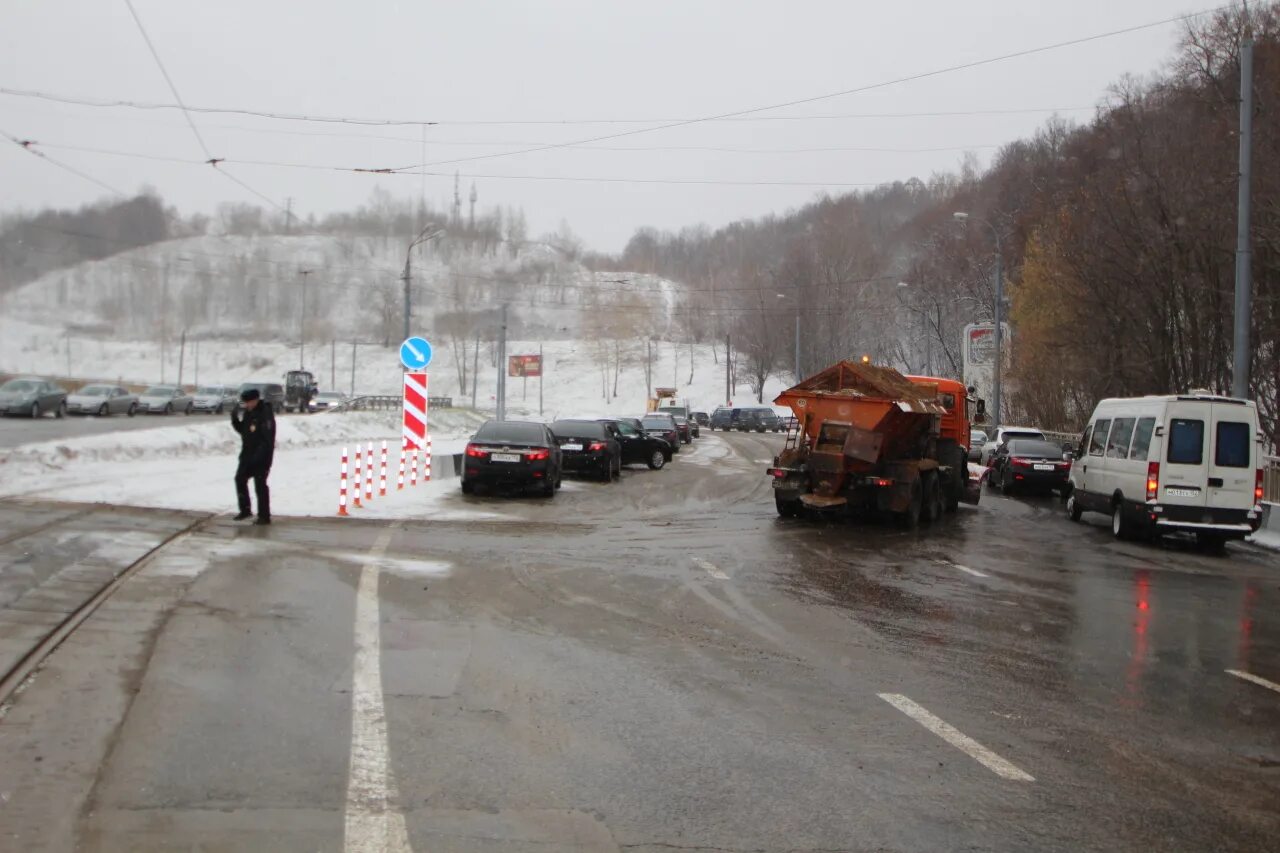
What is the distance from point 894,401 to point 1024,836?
14.3 metres

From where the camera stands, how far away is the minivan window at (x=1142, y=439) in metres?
17.5

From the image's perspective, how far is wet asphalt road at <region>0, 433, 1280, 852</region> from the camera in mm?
4477

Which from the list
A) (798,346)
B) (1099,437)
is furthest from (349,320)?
(1099,437)

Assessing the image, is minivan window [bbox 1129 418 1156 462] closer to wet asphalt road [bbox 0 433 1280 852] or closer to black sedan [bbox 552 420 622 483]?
wet asphalt road [bbox 0 433 1280 852]

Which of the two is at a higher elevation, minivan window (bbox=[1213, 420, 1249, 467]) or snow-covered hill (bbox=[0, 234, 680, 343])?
snow-covered hill (bbox=[0, 234, 680, 343])

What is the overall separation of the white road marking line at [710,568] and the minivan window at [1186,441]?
8.63 m

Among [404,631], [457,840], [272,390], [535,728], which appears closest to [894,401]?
[404,631]

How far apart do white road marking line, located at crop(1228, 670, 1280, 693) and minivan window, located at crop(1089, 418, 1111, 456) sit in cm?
1215

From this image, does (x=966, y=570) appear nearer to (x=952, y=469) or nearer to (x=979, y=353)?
(x=952, y=469)

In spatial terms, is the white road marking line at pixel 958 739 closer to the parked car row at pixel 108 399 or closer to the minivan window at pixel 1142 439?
the minivan window at pixel 1142 439

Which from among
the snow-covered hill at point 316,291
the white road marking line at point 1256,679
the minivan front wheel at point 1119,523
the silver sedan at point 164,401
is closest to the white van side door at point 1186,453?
the minivan front wheel at point 1119,523

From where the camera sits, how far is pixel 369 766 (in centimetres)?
501

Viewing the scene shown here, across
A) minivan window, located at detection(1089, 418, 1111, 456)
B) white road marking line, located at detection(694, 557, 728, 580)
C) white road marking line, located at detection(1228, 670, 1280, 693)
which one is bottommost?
white road marking line, located at detection(694, 557, 728, 580)

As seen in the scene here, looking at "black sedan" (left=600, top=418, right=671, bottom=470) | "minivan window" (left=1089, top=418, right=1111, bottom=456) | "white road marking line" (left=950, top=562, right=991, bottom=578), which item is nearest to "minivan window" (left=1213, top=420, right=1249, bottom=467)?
"minivan window" (left=1089, top=418, right=1111, bottom=456)
